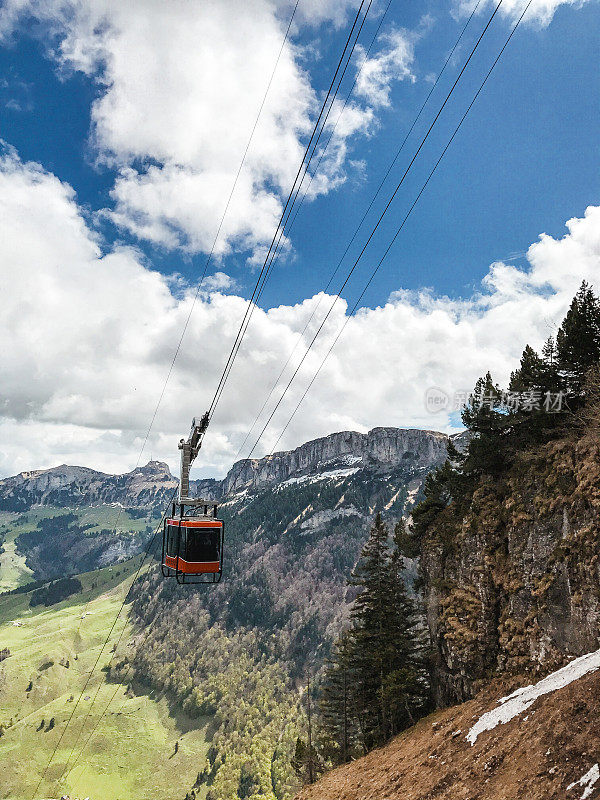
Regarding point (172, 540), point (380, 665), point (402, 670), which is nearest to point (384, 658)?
point (380, 665)

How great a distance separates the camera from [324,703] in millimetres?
38719

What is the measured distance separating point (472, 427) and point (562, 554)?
12.2 meters

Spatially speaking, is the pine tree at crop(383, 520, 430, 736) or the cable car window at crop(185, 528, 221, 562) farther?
the pine tree at crop(383, 520, 430, 736)

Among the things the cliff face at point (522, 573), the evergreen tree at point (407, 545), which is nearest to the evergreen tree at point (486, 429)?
the cliff face at point (522, 573)

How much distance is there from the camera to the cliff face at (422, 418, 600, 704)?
81.0 feet

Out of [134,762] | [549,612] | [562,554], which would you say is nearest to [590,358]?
[562,554]

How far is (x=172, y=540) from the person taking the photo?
27.3m

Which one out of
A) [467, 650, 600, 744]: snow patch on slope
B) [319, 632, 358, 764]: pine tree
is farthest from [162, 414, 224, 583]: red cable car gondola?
[319, 632, 358, 764]: pine tree

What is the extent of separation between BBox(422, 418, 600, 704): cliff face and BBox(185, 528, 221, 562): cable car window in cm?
1817

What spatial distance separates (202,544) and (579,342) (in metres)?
30.0

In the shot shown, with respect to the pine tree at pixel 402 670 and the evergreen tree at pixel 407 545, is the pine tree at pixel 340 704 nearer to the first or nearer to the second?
the pine tree at pixel 402 670

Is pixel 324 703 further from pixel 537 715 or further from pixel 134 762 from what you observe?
pixel 134 762

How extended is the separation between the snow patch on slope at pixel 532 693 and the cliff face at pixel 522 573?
150 centimetres

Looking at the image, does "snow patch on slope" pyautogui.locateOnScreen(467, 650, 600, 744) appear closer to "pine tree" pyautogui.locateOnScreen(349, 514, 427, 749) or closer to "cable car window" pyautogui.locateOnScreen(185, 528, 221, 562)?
"pine tree" pyautogui.locateOnScreen(349, 514, 427, 749)
